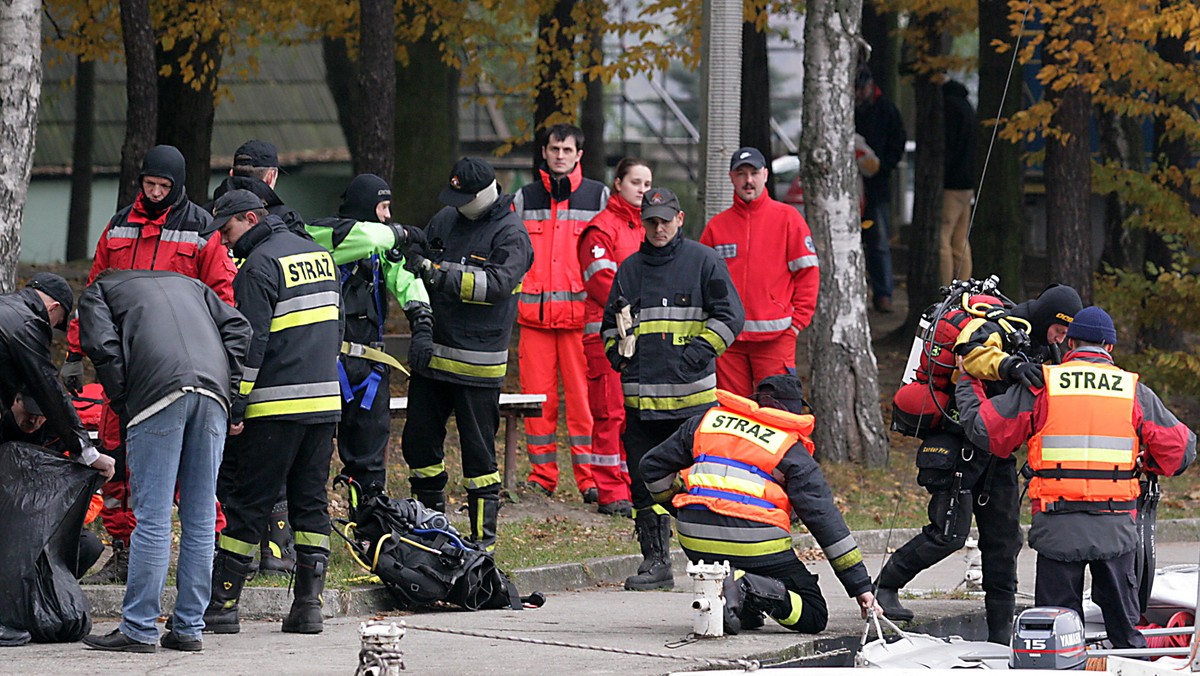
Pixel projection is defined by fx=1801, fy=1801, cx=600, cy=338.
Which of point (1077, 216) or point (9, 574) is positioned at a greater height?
point (1077, 216)

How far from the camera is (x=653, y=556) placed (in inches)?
388

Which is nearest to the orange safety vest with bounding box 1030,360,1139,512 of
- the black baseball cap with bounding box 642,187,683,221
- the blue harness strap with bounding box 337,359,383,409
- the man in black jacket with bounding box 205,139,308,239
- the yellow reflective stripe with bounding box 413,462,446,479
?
the black baseball cap with bounding box 642,187,683,221

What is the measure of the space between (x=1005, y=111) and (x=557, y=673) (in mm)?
11859

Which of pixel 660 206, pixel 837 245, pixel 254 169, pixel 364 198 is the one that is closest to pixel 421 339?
pixel 364 198

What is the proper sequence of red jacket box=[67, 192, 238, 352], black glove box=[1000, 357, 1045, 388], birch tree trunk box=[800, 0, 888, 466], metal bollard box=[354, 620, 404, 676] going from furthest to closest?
1. birch tree trunk box=[800, 0, 888, 466]
2. red jacket box=[67, 192, 238, 352]
3. black glove box=[1000, 357, 1045, 388]
4. metal bollard box=[354, 620, 404, 676]

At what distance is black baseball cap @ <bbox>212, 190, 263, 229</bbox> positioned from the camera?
27.5ft

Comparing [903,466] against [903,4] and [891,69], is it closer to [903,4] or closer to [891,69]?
[903,4]

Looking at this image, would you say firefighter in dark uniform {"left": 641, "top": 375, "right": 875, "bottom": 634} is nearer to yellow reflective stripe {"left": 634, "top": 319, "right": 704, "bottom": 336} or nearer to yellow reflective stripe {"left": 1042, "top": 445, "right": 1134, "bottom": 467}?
yellow reflective stripe {"left": 1042, "top": 445, "right": 1134, "bottom": 467}

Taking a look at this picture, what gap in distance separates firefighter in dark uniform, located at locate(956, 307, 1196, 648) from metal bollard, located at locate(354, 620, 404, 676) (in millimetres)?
2857

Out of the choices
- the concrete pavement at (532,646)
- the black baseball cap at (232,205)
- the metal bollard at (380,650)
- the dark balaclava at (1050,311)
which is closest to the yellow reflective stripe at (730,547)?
the concrete pavement at (532,646)

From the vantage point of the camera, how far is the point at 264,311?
8.16 meters

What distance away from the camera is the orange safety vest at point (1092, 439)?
753 centimetres

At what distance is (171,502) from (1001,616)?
393cm

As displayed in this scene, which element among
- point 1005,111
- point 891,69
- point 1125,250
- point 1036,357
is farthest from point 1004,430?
point 891,69
